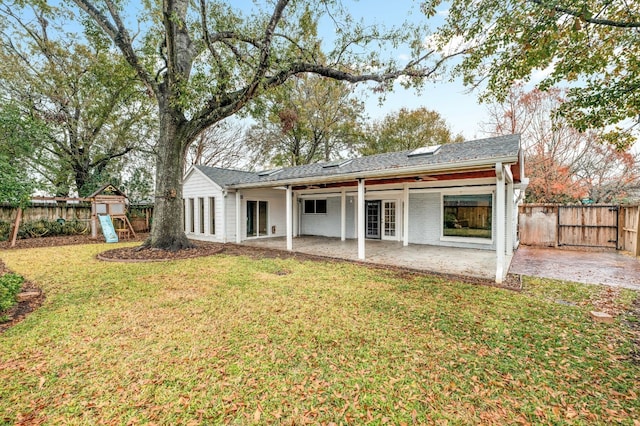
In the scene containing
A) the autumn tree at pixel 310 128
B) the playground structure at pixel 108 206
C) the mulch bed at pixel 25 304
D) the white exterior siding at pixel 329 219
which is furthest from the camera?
the autumn tree at pixel 310 128

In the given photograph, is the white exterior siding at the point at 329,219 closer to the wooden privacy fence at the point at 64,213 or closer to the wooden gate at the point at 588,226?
the wooden gate at the point at 588,226

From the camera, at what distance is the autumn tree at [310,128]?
1855cm

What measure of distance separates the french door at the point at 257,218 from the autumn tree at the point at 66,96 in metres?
6.44

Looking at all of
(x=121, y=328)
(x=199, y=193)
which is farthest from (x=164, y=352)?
(x=199, y=193)

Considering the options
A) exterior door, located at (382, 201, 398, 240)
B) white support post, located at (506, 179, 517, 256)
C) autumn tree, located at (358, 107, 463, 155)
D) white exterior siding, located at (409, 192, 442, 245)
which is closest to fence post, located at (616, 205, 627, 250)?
white support post, located at (506, 179, 517, 256)

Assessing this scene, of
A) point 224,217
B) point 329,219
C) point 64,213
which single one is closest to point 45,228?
point 64,213

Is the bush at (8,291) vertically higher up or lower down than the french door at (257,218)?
lower down

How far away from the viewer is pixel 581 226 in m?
9.56

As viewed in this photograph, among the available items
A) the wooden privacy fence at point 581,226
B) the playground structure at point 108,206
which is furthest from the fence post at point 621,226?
the playground structure at point 108,206

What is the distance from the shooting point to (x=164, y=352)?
2.82m

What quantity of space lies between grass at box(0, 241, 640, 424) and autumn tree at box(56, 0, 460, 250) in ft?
16.3

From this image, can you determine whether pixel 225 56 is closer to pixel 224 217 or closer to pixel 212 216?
pixel 224 217

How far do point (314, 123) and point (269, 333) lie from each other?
18135 mm

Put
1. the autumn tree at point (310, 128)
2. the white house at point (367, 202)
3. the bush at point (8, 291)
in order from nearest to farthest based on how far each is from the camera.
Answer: the bush at point (8, 291) → the white house at point (367, 202) → the autumn tree at point (310, 128)
